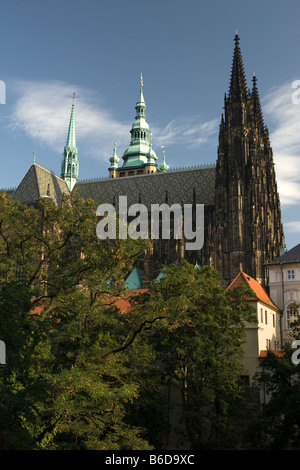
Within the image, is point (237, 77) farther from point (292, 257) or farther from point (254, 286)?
point (254, 286)

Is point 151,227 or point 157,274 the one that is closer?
point 157,274

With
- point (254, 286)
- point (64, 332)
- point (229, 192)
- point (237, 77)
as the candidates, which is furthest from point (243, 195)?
point (64, 332)

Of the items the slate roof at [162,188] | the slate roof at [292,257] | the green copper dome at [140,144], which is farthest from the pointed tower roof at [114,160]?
the slate roof at [292,257]

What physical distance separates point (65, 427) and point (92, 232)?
27.2 ft

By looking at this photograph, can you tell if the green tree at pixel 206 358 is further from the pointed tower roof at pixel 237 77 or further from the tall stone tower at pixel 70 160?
the tall stone tower at pixel 70 160

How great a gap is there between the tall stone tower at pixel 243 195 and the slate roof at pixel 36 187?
30366 mm

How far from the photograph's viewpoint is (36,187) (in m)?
86.8

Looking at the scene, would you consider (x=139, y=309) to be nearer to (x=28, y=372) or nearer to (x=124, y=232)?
(x=124, y=232)

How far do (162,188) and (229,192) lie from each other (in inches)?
834

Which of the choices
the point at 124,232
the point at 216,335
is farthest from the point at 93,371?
the point at 216,335

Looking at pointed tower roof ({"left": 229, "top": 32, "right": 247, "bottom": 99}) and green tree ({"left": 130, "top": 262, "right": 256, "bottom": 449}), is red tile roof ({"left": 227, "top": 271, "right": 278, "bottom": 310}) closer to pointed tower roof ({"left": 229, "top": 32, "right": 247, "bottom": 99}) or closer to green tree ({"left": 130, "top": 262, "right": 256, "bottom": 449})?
green tree ({"left": 130, "top": 262, "right": 256, "bottom": 449})

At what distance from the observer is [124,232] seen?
21.8 m

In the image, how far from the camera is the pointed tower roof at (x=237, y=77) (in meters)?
74.3
